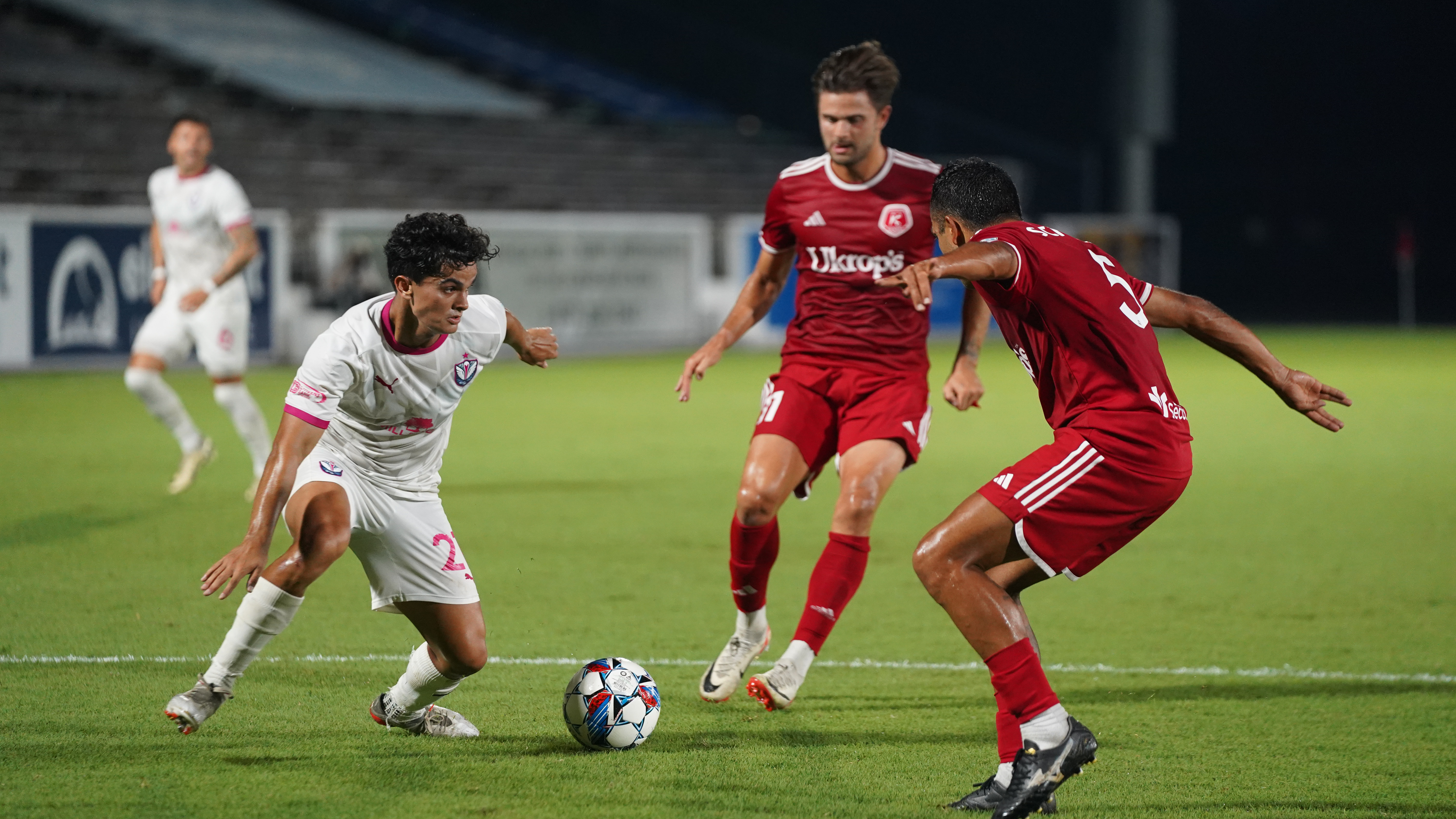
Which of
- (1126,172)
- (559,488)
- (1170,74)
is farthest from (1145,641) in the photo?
(1170,74)

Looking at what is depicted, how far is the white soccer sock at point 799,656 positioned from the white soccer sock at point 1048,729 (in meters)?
1.14

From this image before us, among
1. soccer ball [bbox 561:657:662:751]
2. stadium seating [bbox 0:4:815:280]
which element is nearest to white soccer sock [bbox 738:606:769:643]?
soccer ball [bbox 561:657:662:751]

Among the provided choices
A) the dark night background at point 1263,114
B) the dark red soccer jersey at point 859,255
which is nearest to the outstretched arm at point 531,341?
the dark red soccer jersey at point 859,255

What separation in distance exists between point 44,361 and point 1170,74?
19.6 metres

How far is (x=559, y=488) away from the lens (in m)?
9.48

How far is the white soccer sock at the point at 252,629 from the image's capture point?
160 inches

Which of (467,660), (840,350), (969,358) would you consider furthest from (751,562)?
(467,660)

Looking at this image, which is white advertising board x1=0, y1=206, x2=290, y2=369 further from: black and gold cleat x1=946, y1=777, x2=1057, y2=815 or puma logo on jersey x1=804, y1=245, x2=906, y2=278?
black and gold cleat x1=946, y1=777, x2=1057, y2=815

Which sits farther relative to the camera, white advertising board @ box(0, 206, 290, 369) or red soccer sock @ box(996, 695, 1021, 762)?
white advertising board @ box(0, 206, 290, 369)

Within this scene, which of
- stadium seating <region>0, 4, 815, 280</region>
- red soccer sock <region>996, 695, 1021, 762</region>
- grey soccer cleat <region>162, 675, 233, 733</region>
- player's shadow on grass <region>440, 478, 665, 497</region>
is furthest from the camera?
stadium seating <region>0, 4, 815, 280</region>

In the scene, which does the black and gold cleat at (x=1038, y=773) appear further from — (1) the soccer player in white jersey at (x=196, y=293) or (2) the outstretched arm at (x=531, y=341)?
(1) the soccer player in white jersey at (x=196, y=293)

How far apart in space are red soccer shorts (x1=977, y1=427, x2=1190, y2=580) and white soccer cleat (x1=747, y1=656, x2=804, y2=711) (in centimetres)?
108

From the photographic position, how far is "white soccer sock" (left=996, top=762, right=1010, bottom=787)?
3777 millimetres

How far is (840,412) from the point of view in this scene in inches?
211
